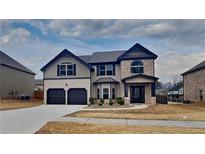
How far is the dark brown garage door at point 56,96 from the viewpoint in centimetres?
1959

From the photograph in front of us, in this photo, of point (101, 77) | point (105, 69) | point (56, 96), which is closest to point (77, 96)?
point (56, 96)

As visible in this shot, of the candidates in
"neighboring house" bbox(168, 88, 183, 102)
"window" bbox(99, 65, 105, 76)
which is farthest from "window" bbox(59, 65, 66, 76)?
"neighboring house" bbox(168, 88, 183, 102)

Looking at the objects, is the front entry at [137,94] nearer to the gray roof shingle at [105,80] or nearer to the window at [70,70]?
the gray roof shingle at [105,80]

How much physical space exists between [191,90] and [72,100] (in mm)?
10089

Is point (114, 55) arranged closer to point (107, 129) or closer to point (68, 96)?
point (68, 96)

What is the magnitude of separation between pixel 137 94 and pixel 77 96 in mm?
5263

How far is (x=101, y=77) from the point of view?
66.0 ft

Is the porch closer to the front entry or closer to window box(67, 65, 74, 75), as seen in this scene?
the front entry

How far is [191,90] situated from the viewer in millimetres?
17938

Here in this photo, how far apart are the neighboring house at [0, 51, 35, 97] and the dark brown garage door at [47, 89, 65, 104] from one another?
8.36ft

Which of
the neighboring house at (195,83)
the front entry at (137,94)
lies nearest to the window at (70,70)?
the front entry at (137,94)
